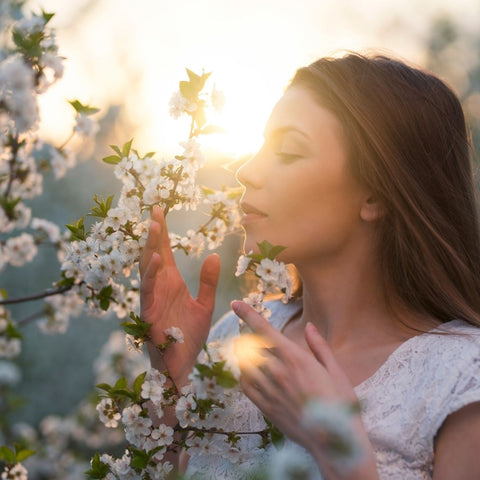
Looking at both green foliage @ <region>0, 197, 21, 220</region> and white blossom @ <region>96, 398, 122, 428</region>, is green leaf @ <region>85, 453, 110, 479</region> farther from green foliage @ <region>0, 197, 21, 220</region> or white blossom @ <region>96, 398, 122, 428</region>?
green foliage @ <region>0, 197, 21, 220</region>

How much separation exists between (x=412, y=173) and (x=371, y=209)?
18 cm

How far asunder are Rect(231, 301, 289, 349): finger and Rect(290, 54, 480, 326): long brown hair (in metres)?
0.71

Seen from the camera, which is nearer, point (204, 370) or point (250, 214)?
point (204, 370)

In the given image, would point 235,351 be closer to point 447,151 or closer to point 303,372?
point 303,372

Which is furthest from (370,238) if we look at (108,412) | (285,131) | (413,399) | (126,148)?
(108,412)

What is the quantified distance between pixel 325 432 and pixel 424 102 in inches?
47.1

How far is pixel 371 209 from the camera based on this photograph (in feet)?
6.72

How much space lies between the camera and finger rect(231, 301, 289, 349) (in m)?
1.48

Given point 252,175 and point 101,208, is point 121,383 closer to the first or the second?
point 101,208

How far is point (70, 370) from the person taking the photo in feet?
26.0

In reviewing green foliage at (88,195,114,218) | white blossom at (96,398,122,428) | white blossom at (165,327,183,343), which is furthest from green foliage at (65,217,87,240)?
white blossom at (96,398,122,428)

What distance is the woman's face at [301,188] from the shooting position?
189cm

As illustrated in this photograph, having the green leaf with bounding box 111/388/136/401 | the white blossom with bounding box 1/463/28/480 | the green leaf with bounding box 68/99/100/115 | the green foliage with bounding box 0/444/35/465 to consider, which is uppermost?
the green leaf with bounding box 68/99/100/115

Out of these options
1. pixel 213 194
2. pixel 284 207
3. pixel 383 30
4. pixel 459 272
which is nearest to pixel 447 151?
pixel 459 272
